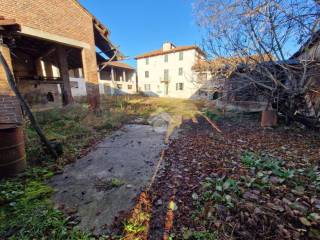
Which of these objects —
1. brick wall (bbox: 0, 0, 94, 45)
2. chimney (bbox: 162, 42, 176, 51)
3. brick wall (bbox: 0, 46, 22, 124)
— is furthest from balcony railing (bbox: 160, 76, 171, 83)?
brick wall (bbox: 0, 46, 22, 124)

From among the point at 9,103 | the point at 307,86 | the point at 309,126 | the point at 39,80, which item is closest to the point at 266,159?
the point at 307,86

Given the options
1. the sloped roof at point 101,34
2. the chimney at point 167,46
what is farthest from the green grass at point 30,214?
the chimney at point 167,46

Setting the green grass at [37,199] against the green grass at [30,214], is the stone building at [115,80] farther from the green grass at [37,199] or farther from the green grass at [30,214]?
the green grass at [30,214]

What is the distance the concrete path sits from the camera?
2.34 m

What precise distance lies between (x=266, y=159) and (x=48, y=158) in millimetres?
5203

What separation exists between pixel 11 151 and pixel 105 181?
201cm

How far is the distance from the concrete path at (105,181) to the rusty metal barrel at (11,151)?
87 centimetres

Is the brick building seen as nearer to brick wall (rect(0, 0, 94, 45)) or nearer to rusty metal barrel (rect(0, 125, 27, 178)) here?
brick wall (rect(0, 0, 94, 45))

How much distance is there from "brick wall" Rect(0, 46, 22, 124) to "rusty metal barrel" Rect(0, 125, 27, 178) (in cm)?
117

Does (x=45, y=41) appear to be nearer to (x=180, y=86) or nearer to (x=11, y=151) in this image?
(x=11, y=151)

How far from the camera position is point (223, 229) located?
193 cm

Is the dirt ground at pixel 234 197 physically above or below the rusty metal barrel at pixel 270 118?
below

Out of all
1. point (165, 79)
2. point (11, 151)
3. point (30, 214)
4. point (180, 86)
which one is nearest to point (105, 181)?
point (30, 214)

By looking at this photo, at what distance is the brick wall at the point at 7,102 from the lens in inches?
168
